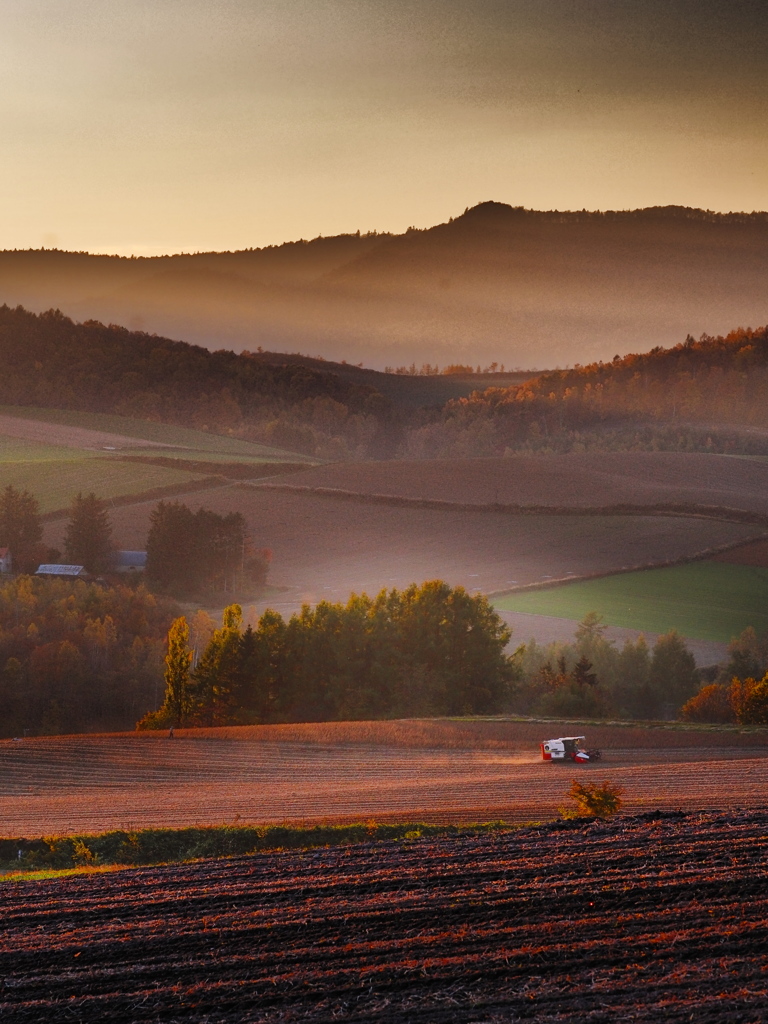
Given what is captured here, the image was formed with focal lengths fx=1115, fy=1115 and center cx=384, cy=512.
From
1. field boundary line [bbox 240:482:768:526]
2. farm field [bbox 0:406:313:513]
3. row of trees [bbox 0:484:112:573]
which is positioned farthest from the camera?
farm field [bbox 0:406:313:513]

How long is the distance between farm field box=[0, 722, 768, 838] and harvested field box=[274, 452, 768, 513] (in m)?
38.3

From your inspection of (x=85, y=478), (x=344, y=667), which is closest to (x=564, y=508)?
(x=344, y=667)

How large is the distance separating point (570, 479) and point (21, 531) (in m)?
34.6

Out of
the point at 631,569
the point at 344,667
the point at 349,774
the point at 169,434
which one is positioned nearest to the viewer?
the point at 349,774

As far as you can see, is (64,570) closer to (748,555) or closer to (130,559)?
(130,559)

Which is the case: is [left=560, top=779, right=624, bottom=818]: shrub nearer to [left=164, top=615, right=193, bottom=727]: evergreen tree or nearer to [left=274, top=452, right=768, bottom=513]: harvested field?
[left=164, top=615, right=193, bottom=727]: evergreen tree

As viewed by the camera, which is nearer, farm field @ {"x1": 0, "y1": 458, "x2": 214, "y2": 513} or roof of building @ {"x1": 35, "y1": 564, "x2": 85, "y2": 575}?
roof of building @ {"x1": 35, "y1": 564, "x2": 85, "y2": 575}

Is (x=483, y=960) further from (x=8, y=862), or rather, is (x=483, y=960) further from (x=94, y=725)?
(x=94, y=725)

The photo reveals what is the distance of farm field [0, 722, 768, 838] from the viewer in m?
20.4

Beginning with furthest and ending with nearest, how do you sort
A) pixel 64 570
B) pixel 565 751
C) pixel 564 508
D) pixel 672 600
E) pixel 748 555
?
pixel 564 508, pixel 64 570, pixel 748 555, pixel 672 600, pixel 565 751

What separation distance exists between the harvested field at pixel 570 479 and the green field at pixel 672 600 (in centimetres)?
1378

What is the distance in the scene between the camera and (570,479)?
73438mm

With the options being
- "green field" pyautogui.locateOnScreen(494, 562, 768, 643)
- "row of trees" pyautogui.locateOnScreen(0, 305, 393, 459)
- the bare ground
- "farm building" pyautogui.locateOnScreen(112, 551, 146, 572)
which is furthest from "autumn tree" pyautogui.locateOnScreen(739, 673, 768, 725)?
"row of trees" pyautogui.locateOnScreen(0, 305, 393, 459)

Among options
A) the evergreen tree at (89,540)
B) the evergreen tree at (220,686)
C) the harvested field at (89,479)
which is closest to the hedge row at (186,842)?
the evergreen tree at (220,686)
